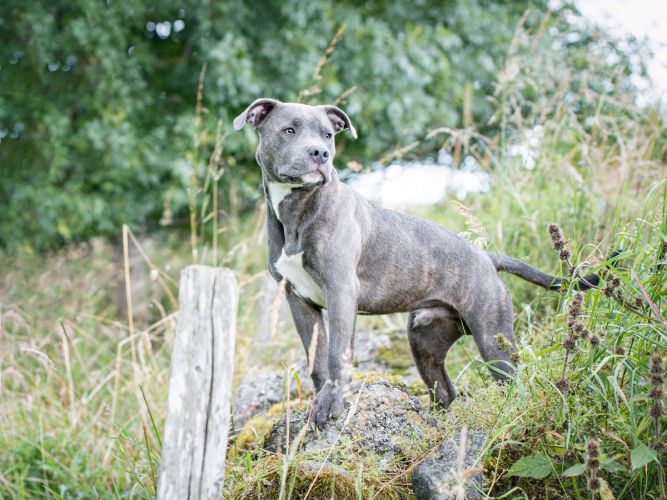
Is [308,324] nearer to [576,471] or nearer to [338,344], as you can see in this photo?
[338,344]

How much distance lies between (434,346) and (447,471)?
1.14 metres

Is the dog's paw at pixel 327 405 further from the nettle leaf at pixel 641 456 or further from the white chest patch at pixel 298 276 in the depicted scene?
the nettle leaf at pixel 641 456

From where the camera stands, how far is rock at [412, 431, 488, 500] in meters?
2.86

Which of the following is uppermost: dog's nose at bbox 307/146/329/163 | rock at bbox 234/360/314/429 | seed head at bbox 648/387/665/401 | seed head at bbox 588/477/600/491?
dog's nose at bbox 307/146/329/163

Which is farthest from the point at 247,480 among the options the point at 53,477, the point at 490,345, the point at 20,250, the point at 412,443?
the point at 20,250

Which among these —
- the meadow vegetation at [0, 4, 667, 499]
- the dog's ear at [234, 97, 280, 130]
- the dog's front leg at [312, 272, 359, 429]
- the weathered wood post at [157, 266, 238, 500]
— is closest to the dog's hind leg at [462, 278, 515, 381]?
the meadow vegetation at [0, 4, 667, 499]

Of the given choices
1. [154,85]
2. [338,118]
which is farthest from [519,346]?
[154,85]

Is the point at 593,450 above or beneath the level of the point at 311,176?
beneath

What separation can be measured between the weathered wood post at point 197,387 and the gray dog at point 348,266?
28.8 inches

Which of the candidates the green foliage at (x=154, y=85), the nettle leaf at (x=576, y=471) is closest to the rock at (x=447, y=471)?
the nettle leaf at (x=576, y=471)

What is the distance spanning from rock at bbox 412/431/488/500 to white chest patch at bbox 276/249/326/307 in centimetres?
97

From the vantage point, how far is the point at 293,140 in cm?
339

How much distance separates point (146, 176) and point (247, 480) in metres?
5.38

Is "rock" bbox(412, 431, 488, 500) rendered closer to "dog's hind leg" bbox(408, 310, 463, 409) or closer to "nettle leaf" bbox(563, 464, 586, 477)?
"nettle leaf" bbox(563, 464, 586, 477)
